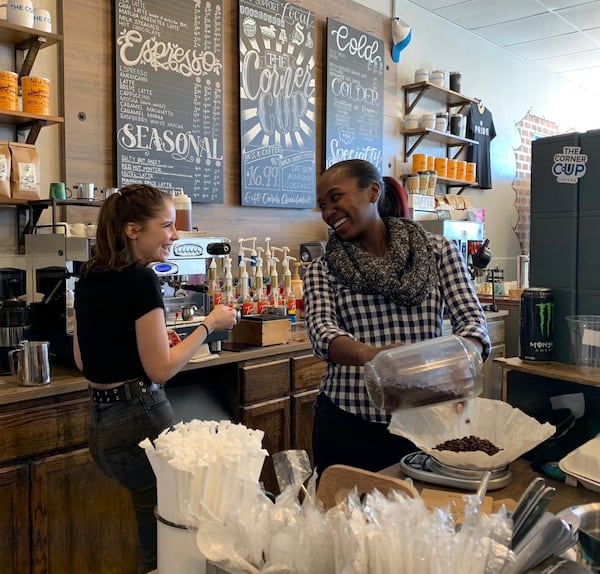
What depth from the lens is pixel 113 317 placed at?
167 cm

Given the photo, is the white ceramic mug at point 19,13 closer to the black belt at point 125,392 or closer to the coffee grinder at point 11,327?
the coffee grinder at point 11,327

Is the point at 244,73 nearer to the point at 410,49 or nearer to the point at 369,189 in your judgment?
the point at 410,49

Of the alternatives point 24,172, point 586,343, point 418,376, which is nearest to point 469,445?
point 418,376

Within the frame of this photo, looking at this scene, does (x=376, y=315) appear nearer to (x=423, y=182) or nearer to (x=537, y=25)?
(x=423, y=182)

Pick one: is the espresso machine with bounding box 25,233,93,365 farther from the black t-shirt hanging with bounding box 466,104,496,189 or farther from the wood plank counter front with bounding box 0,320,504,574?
the black t-shirt hanging with bounding box 466,104,496,189

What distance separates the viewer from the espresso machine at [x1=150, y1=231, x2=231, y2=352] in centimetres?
244

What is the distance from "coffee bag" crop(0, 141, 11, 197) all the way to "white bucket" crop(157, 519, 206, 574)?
1.97m

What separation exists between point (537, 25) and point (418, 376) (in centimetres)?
512

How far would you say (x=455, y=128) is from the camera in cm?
501

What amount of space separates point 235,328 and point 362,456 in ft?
4.60

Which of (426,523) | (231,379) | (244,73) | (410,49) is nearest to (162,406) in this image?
(231,379)

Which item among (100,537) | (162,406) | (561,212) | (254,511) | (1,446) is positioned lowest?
(100,537)

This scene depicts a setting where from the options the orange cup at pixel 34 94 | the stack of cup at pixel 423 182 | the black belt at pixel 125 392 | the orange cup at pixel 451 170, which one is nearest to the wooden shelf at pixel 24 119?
the orange cup at pixel 34 94

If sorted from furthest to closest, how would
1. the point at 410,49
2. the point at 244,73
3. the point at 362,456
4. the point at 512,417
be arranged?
the point at 410,49
the point at 244,73
the point at 362,456
the point at 512,417
